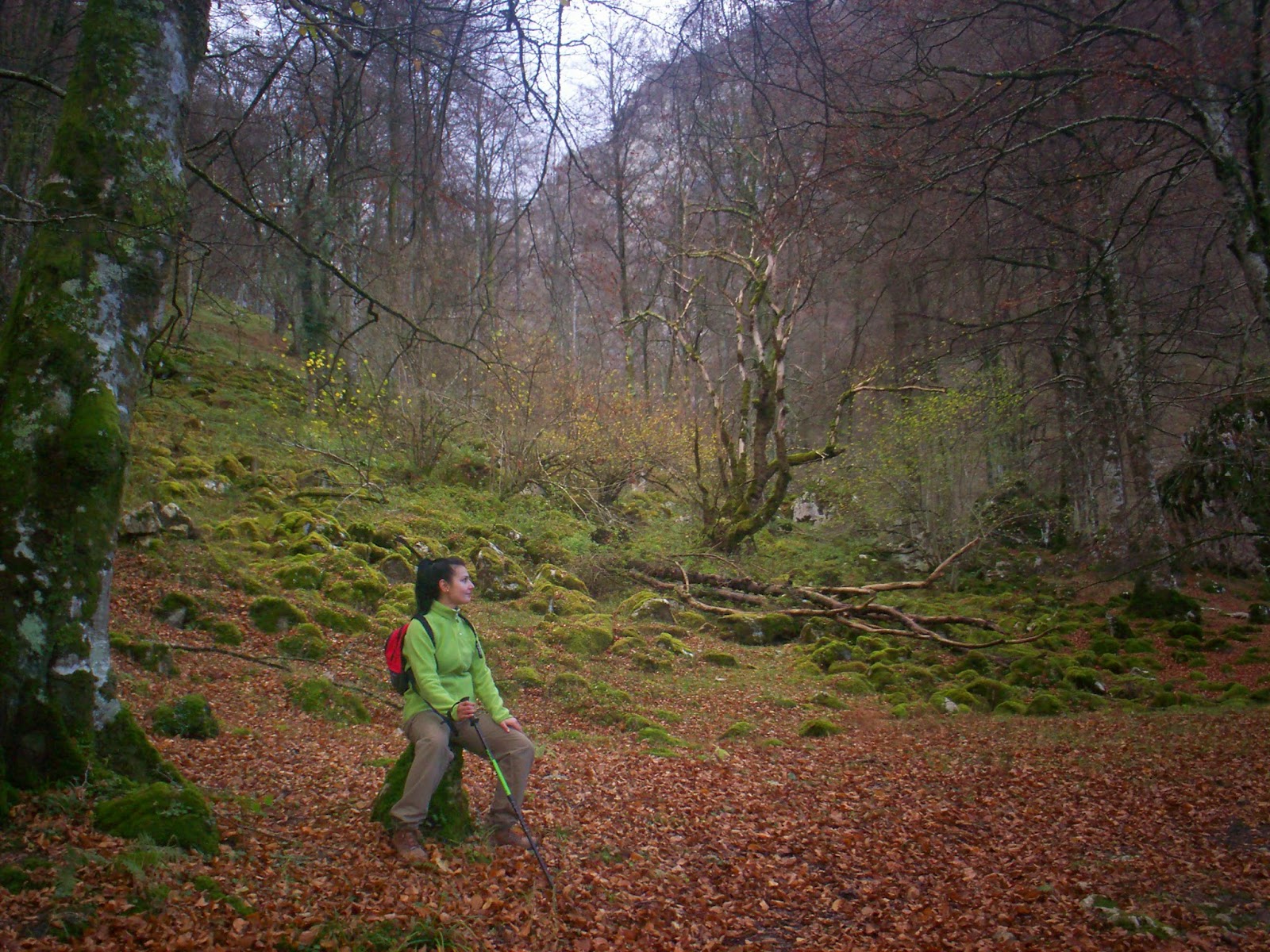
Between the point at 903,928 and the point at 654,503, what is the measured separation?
17.4m

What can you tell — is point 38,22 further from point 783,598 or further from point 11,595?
point 783,598

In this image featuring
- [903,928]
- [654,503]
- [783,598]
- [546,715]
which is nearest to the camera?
[903,928]

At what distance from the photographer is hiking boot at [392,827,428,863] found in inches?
158

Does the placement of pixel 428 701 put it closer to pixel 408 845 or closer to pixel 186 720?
pixel 408 845

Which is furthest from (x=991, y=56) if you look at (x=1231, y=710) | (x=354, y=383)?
(x=354, y=383)

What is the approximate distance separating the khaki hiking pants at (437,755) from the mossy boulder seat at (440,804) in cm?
9

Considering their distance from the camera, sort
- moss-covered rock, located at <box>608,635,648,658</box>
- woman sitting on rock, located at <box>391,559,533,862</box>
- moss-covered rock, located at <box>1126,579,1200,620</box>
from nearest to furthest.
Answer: woman sitting on rock, located at <box>391,559,533,862</box>
moss-covered rock, located at <box>608,635,648,658</box>
moss-covered rock, located at <box>1126,579,1200,620</box>

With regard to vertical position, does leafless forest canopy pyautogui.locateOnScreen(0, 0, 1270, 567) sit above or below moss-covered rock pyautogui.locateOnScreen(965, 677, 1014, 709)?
above

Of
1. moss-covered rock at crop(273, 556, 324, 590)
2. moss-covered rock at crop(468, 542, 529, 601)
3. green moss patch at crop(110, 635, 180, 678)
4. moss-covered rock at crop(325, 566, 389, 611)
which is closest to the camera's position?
green moss patch at crop(110, 635, 180, 678)

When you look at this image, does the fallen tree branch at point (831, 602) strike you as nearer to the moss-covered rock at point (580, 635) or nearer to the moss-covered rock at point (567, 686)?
the moss-covered rock at point (580, 635)

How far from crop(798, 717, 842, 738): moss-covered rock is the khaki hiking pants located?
451cm

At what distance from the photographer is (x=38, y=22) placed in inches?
335

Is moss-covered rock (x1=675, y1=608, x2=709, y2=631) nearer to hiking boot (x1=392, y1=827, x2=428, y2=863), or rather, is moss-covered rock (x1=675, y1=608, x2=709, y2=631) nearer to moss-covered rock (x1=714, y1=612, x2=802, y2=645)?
moss-covered rock (x1=714, y1=612, x2=802, y2=645)

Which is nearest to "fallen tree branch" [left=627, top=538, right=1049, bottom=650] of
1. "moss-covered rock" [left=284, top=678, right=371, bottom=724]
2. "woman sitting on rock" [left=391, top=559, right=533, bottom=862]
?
"moss-covered rock" [left=284, top=678, right=371, bottom=724]
